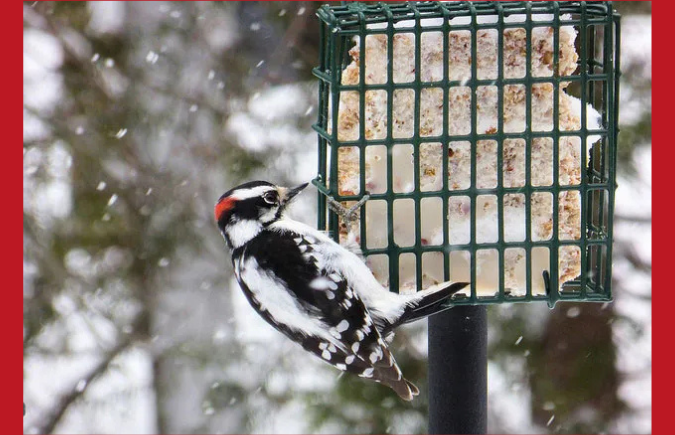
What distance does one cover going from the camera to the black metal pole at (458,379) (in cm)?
259

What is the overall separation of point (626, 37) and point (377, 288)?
94.4 inches

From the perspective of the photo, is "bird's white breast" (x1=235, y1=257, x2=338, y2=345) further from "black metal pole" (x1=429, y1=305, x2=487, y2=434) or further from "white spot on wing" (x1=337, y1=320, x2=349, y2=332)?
"black metal pole" (x1=429, y1=305, x2=487, y2=434)

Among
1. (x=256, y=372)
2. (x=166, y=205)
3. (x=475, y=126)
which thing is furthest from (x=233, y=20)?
(x=475, y=126)

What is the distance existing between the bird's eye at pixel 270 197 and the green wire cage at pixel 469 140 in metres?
0.20

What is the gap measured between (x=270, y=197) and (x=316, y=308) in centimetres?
42

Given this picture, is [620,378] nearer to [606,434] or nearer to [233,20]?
[606,434]

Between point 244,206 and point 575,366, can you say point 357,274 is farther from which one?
point 575,366

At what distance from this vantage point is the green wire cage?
281 cm

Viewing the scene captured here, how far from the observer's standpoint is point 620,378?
16.1 ft

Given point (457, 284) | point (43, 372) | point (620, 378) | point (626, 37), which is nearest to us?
point (457, 284)

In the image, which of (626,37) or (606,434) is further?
(606,434)

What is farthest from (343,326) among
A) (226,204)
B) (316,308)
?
(226,204)

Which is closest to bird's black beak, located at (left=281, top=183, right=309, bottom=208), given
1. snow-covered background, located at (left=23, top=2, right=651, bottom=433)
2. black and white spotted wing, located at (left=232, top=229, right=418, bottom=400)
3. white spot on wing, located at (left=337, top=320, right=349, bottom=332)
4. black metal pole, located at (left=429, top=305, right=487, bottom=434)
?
black and white spotted wing, located at (left=232, top=229, right=418, bottom=400)

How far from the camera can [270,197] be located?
3111 millimetres
